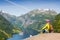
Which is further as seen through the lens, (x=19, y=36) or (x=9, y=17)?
(x=9, y=17)

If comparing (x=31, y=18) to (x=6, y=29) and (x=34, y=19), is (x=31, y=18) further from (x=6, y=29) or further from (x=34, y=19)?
(x=6, y=29)

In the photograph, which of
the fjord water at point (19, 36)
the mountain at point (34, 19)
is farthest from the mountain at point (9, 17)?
the fjord water at point (19, 36)

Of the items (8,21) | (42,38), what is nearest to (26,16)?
(8,21)

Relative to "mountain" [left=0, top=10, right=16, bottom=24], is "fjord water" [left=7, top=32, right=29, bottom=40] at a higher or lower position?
lower

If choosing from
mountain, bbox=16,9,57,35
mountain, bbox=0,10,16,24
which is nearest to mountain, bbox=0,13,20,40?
mountain, bbox=0,10,16,24

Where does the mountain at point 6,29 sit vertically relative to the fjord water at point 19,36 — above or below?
above

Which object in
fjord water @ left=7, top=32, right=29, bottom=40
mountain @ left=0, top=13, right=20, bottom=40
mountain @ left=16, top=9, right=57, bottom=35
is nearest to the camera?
fjord water @ left=7, top=32, right=29, bottom=40

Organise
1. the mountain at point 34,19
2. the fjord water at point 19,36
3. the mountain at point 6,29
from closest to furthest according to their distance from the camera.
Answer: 1. the fjord water at point 19,36
2. the mountain at point 6,29
3. the mountain at point 34,19

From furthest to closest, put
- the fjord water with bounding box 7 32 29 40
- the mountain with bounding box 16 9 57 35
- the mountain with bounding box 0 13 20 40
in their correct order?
1. the mountain with bounding box 16 9 57 35
2. the mountain with bounding box 0 13 20 40
3. the fjord water with bounding box 7 32 29 40

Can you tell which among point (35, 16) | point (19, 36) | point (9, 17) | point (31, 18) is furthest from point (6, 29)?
point (35, 16)

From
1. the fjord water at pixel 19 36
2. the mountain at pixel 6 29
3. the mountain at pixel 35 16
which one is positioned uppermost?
the mountain at pixel 35 16

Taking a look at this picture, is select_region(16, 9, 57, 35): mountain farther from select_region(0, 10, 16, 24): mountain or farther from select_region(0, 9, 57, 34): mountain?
select_region(0, 10, 16, 24): mountain

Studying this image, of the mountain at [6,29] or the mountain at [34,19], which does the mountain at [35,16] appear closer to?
the mountain at [34,19]

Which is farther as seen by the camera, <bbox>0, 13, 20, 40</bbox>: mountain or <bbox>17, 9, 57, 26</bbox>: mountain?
<bbox>17, 9, 57, 26</bbox>: mountain
